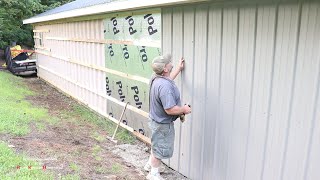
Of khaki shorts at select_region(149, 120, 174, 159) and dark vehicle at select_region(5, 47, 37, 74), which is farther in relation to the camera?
dark vehicle at select_region(5, 47, 37, 74)

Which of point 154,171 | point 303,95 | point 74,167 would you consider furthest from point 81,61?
point 303,95

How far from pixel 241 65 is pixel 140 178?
7.15 feet

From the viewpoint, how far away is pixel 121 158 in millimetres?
5230

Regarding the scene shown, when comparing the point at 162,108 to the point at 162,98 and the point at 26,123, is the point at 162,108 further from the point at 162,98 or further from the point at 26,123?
the point at 26,123

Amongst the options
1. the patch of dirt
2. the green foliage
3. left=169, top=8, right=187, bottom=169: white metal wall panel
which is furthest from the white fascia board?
the green foliage

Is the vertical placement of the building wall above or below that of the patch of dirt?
above

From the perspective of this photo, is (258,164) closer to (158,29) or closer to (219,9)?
(219,9)

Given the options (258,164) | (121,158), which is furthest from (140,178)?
(258,164)

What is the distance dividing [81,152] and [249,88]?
308 cm

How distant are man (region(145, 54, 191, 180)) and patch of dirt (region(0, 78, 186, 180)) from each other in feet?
2.17

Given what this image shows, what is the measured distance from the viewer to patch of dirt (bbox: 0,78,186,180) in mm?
4430

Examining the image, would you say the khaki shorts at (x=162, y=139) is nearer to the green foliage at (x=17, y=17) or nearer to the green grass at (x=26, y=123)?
the green grass at (x=26, y=123)

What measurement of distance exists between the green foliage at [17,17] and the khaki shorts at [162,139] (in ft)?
46.7

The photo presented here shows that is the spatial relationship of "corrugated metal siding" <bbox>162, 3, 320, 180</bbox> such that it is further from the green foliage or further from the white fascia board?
the green foliage
